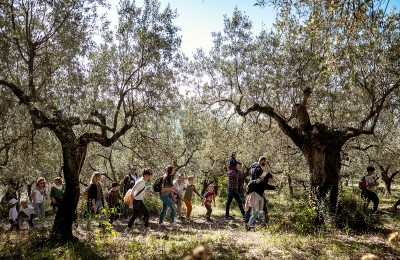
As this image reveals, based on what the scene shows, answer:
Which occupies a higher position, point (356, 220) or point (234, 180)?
point (234, 180)

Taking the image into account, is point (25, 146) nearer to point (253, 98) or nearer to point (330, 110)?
point (253, 98)

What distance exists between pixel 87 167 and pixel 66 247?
59.0ft

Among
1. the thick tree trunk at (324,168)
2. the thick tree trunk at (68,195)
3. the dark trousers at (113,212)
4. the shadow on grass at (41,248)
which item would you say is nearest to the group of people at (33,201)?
the thick tree trunk at (68,195)

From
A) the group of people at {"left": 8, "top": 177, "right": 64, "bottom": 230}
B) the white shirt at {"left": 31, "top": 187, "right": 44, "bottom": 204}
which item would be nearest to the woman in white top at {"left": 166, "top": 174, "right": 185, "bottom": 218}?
the group of people at {"left": 8, "top": 177, "right": 64, "bottom": 230}

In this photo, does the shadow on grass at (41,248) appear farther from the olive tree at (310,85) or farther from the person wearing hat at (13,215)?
the olive tree at (310,85)

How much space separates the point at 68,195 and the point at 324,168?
28.0 feet

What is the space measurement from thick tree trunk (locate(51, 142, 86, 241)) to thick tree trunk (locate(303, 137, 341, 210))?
25.5 feet

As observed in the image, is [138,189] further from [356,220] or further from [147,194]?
[356,220]

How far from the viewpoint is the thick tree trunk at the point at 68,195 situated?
8.75m

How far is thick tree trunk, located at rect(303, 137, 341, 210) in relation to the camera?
10766 mm

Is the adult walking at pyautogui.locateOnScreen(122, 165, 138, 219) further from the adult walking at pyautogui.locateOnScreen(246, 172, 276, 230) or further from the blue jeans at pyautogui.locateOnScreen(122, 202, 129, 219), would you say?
the adult walking at pyautogui.locateOnScreen(246, 172, 276, 230)

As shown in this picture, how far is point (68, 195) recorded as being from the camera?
9.15m

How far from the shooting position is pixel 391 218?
1227cm

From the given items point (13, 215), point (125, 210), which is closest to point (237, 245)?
point (125, 210)
